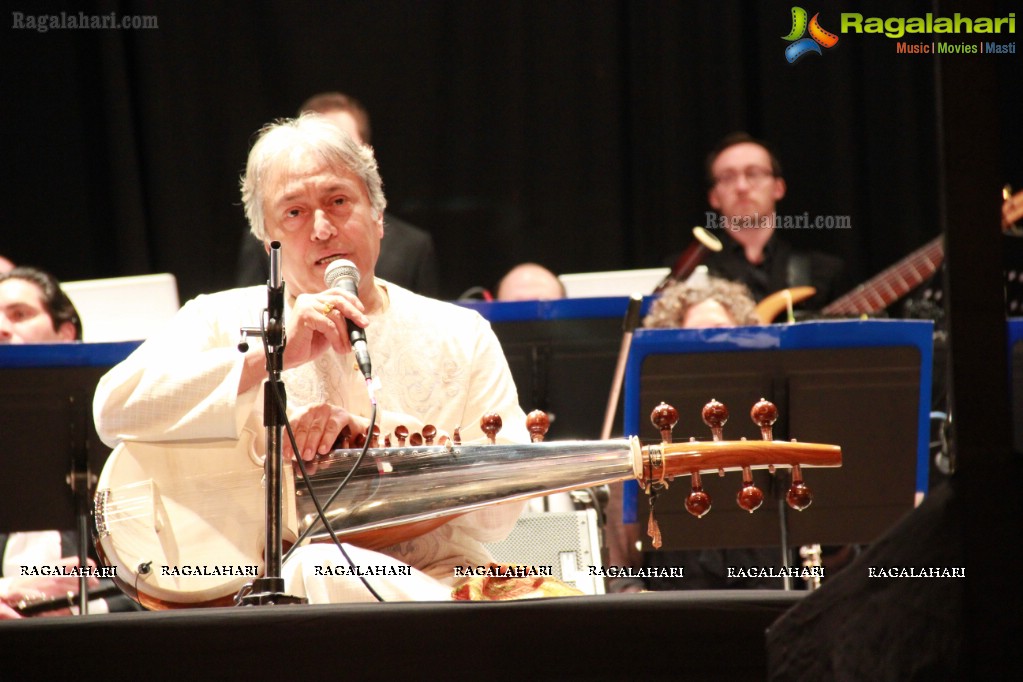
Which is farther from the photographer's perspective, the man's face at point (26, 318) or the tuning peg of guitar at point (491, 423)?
the man's face at point (26, 318)

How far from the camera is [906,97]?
201 inches

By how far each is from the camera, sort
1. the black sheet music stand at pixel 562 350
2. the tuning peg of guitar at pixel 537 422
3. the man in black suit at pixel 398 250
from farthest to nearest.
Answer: the man in black suit at pixel 398 250
the black sheet music stand at pixel 562 350
the tuning peg of guitar at pixel 537 422

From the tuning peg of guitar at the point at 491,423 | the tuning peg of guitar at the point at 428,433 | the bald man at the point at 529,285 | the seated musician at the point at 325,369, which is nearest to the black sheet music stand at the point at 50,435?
the seated musician at the point at 325,369

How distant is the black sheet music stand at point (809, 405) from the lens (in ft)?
8.21

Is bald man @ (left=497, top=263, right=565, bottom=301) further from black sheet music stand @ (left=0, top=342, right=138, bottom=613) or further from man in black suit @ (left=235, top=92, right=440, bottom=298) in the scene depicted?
black sheet music stand @ (left=0, top=342, right=138, bottom=613)

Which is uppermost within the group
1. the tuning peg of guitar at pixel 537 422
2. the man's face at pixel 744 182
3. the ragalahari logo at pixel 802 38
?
the ragalahari logo at pixel 802 38

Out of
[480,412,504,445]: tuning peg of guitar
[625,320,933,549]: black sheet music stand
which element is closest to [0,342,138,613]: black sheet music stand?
[480,412,504,445]: tuning peg of guitar

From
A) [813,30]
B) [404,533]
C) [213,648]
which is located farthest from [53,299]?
[813,30]

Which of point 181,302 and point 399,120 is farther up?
point 399,120

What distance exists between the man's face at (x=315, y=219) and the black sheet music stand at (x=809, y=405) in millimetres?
619

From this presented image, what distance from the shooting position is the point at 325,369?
2.40 metres

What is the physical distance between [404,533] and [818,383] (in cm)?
96

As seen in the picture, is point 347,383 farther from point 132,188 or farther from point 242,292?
point 132,188

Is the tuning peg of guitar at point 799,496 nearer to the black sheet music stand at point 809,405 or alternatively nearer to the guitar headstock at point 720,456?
the guitar headstock at point 720,456
